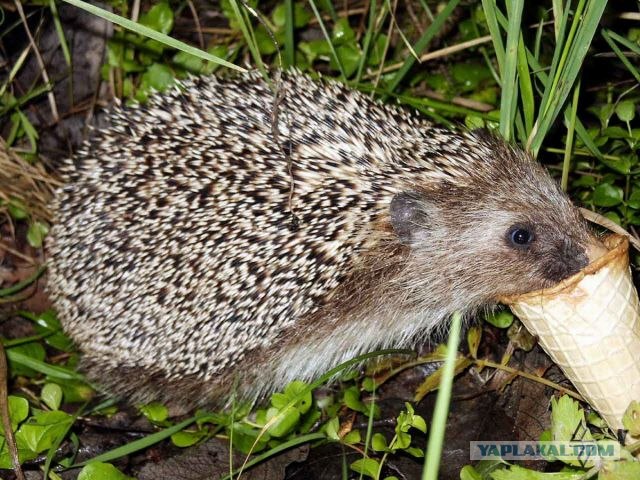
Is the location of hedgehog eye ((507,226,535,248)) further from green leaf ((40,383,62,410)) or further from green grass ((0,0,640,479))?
green leaf ((40,383,62,410))

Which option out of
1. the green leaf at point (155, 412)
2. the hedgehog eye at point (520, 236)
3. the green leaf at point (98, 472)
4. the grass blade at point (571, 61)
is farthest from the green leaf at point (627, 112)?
the green leaf at point (98, 472)

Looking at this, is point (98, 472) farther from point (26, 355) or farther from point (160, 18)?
point (160, 18)

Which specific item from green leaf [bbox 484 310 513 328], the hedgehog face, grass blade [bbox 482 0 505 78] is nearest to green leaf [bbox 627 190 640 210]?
the hedgehog face

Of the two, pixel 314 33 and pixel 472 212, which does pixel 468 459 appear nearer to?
pixel 472 212

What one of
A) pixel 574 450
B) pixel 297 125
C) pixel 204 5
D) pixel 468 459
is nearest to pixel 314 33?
pixel 204 5

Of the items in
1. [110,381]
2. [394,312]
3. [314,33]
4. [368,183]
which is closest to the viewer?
[368,183]

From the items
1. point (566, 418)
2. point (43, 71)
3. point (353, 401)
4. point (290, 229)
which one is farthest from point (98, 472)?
point (43, 71)
